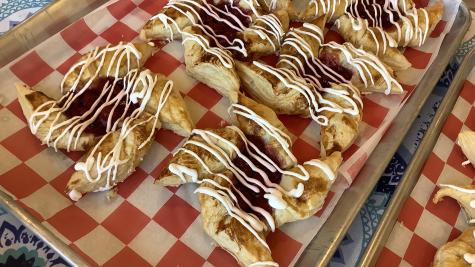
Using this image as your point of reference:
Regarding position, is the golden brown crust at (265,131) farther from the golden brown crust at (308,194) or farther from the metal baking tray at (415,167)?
the metal baking tray at (415,167)

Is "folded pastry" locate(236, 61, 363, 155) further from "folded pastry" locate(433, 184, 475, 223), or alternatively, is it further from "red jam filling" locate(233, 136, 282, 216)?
"folded pastry" locate(433, 184, 475, 223)

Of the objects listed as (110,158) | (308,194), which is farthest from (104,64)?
(308,194)

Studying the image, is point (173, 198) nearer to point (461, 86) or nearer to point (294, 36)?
point (294, 36)

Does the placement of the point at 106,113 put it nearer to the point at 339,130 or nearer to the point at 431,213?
the point at 339,130

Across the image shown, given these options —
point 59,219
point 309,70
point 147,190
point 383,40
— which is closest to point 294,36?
point 309,70

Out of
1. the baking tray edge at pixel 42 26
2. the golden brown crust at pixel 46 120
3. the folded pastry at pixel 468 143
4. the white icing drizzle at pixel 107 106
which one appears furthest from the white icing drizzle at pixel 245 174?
the baking tray edge at pixel 42 26

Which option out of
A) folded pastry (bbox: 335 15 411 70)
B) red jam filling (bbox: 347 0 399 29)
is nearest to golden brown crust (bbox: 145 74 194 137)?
folded pastry (bbox: 335 15 411 70)

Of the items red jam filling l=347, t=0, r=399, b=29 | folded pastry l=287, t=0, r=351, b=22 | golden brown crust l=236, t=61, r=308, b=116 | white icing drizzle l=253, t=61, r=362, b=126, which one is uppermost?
red jam filling l=347, t=0, r=399, b=29
